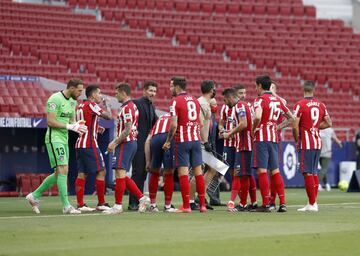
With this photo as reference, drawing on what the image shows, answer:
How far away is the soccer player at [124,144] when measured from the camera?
15.1m

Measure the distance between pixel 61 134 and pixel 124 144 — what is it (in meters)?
0.92

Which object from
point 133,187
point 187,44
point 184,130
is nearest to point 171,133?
point 184,130

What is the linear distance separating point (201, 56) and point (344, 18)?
869cm

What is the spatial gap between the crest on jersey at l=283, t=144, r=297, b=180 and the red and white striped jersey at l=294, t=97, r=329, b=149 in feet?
40.1

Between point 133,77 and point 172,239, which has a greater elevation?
point 133,77

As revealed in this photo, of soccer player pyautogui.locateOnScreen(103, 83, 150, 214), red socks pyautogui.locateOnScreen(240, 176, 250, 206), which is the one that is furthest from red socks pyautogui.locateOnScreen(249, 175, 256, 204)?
soccer player pyautogui.locateOnScreen(103, 83, 150, 214)

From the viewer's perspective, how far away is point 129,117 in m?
15.2

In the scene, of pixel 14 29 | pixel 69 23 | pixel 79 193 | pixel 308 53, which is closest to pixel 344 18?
pixel 308 53

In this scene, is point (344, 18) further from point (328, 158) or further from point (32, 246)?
point (32, 246)

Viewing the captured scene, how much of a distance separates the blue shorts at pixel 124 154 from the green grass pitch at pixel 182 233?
713mm

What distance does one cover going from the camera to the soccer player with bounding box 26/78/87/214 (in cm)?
1504

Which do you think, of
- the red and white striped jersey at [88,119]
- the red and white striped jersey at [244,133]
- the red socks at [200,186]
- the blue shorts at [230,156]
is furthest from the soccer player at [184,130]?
the blue shorts at [230,156]

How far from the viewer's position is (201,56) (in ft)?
119

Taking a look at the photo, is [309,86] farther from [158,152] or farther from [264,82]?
[158,152]
